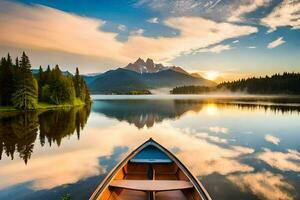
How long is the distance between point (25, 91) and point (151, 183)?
57831 millimetres

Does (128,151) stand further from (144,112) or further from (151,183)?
(144,112)

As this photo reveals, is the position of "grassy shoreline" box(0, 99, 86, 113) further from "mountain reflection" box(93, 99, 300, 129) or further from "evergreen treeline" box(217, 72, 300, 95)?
"evergreen treeline" box(217, 72, 300, 95)

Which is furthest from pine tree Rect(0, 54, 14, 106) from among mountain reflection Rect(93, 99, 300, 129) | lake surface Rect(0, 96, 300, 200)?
lake surface Rect(0, 96, 300, 200)

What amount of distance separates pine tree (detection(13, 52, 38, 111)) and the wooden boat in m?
54.0

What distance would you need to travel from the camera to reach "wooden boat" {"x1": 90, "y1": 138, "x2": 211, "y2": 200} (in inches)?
346

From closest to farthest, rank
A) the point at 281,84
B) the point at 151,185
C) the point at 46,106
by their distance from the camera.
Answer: the point at 151,185 < the point at 46,106 < the point at 281,84

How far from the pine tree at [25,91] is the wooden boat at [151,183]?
53986mm

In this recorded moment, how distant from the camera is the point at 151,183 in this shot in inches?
364

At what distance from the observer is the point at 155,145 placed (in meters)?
16.2

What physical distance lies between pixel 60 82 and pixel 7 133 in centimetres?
4944

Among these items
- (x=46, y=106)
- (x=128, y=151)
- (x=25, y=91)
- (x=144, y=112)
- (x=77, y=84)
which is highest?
(x=77, y=84)

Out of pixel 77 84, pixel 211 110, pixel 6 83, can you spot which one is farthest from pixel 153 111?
pixel 77 84

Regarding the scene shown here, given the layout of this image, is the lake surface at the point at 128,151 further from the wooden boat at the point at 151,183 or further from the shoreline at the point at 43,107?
the shoreline at the point at 43,107

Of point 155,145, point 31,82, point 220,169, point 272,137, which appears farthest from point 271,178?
point 31,82
